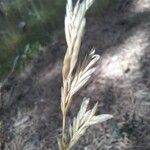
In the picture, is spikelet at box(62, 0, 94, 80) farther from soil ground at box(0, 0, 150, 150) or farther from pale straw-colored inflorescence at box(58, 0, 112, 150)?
soil ground at box(0, 0, 150, 150)

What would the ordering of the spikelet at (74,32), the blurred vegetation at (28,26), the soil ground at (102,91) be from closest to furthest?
the spikelet at (74,32) < the soil ground at (102,91) < the blurred vegetation at (28,26)

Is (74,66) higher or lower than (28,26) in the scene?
higher

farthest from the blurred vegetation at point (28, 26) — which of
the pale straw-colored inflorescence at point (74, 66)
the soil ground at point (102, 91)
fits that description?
the pale straw-colored inflorescence at point (74, 66)

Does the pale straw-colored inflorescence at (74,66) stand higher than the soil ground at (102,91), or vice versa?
the pale straw-colored inflorescence at (74,66)

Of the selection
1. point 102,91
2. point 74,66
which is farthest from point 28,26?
point 74,66

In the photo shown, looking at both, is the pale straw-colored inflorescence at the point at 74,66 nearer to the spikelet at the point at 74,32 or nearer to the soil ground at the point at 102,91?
the spikelet at the point at 74,32

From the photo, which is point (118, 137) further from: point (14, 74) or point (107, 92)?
point (14, 74)

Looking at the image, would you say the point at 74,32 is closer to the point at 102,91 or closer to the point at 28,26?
the point at 102,91
